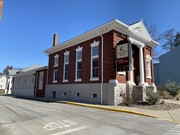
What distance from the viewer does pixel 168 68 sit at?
30.2m

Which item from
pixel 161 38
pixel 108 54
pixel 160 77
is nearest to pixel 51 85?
pixel 108 54

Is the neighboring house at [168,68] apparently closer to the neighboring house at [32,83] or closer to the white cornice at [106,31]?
the white cornice at [106,31]

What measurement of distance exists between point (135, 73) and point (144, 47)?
10.5 feet

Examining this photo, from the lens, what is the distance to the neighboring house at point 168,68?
29.0m

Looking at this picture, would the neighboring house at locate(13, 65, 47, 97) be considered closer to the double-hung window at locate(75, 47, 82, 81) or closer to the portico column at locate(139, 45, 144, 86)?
the double-hung window at locate(75, 47, 82, 81)

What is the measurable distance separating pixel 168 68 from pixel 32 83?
83.4 ft

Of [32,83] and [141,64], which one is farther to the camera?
[32,83]

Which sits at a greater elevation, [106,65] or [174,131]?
[106,65]

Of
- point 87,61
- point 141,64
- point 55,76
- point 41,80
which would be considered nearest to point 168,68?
point 141,64

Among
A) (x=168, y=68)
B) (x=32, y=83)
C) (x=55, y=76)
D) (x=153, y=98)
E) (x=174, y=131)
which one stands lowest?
(x=174, y=131)

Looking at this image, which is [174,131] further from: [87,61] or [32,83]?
[32,83]

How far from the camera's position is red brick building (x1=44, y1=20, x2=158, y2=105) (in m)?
13.5

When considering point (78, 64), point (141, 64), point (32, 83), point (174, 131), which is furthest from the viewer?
point (32, 83)

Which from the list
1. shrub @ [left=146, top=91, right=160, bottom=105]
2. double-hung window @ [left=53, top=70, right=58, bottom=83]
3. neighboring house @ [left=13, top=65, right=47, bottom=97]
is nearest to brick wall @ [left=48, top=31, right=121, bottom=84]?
double-hung window @ [left=53, top=70, right=58, bottom=83]
